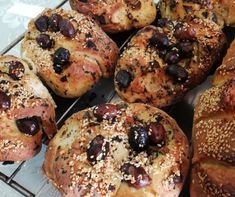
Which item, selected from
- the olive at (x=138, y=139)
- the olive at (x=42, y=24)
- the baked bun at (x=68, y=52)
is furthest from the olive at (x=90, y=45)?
the olive at (x=138, y=139)

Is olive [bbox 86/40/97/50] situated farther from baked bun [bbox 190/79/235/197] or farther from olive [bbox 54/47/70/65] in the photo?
baked bun [bbox 190/79/235/197]

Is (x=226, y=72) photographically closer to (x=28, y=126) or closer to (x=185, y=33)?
(x=185, y=33)

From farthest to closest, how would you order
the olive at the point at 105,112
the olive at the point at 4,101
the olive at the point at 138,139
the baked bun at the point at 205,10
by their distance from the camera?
the baked bun at the point at 205,10, the olive at the point at 4,101, the olive at the point at 105,112, the olive at the point at 138,139

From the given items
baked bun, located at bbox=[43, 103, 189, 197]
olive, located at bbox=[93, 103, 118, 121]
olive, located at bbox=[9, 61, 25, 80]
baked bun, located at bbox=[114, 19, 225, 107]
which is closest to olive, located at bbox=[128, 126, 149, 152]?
baked bun, located at bbox=[43, 103, 189, 197]

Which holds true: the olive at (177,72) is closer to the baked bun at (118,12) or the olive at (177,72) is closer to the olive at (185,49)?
the olive at (185,49)

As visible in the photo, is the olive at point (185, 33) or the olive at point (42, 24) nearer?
the olive at point (185, 33)
